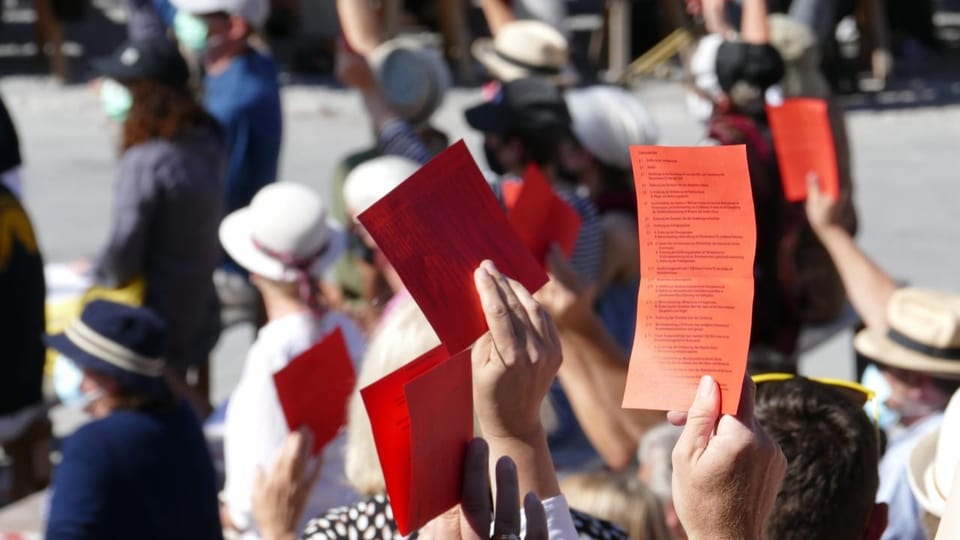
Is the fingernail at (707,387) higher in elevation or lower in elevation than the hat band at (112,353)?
higher

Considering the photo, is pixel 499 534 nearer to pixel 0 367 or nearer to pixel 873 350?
pixel 873 350

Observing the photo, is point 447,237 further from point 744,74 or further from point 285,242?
point 744,74

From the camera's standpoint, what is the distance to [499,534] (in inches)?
75.1

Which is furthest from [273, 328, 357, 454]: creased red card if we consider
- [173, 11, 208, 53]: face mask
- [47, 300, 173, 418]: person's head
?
[173, 11, 208, 53]: face mask

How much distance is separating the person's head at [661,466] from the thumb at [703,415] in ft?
3.73

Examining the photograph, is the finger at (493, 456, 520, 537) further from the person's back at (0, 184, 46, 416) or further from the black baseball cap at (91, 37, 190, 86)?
the black baseball cap at (91, 37, 190, 86)

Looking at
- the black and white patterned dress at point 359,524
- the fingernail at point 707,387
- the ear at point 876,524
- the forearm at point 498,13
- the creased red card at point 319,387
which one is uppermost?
the fingernail at point 707,387

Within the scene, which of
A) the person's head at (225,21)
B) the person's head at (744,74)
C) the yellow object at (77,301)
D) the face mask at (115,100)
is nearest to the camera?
the person's head at (744,74)

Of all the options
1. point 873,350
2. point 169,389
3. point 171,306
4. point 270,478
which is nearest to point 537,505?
point 270,478

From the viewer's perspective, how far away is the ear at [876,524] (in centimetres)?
247

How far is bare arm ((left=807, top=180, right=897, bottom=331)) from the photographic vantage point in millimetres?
4117

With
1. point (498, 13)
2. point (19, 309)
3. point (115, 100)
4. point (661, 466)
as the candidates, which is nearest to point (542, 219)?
point (661, 466)

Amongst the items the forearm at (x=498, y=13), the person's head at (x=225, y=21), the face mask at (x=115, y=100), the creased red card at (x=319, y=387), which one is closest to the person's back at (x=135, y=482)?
the creased red card at (x=319, y=387)

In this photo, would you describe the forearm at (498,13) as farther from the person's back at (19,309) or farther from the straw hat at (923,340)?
the straw hat at (923,340)
